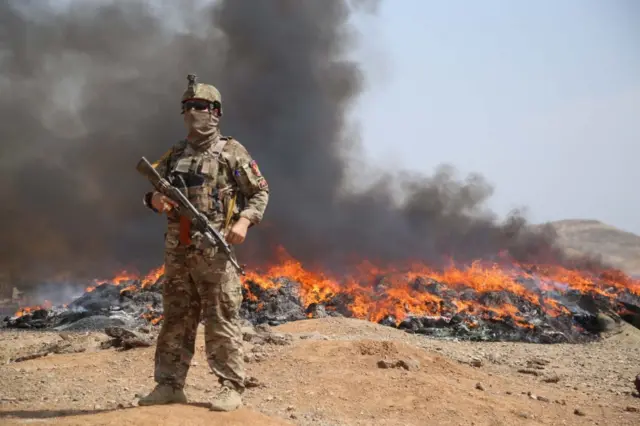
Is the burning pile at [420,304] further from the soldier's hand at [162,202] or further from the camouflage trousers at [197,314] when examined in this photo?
the soldier's hand at [162,202]

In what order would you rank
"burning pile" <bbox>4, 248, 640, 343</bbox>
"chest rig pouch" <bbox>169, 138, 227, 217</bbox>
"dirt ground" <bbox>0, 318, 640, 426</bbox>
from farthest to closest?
"burning pile" <bbox>4, 248, 640, 343</bbox>, "dirt ground" <bbox>0, 318, 640, 426</bbox>, "chest rig pouch" <bbox>169, 138, 227, 217</bbox>

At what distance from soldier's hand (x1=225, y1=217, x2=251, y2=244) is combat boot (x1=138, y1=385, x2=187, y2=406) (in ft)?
4.32

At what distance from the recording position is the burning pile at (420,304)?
613 inches

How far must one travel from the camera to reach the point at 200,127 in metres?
4.69

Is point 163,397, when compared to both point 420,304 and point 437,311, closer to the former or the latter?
point 437,311

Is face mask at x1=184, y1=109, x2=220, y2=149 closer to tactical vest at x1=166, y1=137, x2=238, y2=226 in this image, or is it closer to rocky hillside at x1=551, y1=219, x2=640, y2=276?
tactical vest at x1=166, y1=137, x2=238, y2=226

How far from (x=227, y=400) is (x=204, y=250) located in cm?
118

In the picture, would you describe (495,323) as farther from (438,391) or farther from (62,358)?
(62,358)

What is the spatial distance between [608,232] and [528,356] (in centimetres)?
5230

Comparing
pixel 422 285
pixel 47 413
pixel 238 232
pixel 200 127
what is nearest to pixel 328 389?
pixel 238 232

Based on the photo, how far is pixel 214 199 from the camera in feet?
15.2

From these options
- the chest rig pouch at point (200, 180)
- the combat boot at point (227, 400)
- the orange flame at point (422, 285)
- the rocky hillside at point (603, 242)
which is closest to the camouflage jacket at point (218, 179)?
the chest rig pouch at point (200, 180)

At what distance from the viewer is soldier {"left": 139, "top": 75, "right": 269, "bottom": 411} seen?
4.48 metres

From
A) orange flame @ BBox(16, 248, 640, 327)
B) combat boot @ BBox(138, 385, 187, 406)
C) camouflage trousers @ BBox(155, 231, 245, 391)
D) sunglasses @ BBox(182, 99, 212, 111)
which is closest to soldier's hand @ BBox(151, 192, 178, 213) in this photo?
camouflage trousers @ BBox(155, 231, 245, 391)
